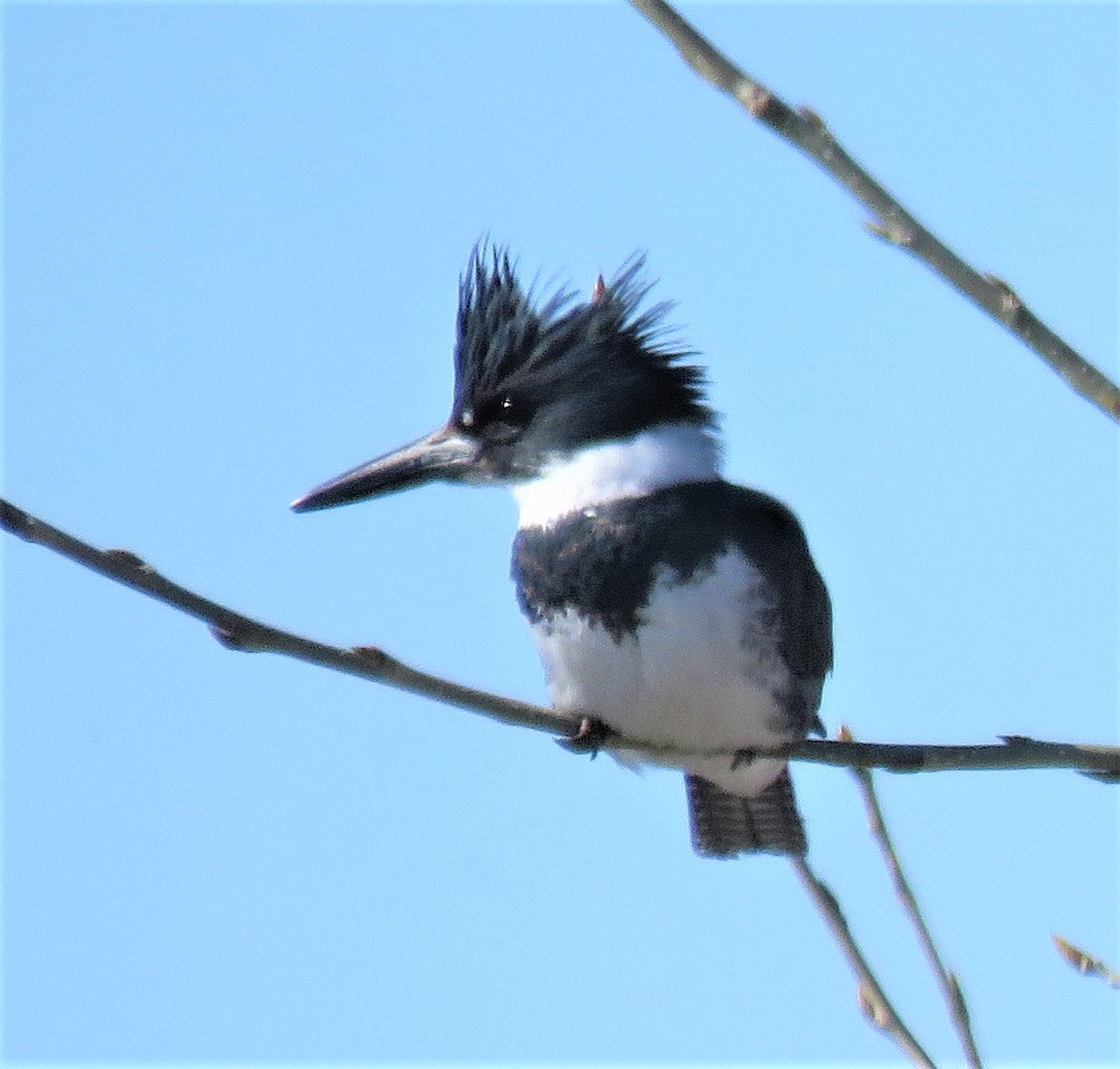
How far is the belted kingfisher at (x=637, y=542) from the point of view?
11.1ft

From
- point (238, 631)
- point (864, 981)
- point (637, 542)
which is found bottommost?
point (864, 981)

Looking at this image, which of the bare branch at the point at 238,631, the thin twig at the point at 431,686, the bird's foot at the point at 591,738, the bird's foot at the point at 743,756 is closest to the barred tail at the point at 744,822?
the bird's foot at the point at 743,756

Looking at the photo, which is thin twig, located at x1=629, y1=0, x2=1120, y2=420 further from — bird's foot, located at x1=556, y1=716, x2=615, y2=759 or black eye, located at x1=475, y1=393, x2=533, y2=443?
black eye, located at x1=475, y1=393, x2=533, y2=443

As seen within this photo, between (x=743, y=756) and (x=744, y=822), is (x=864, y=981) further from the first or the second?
(x=744, y=822)

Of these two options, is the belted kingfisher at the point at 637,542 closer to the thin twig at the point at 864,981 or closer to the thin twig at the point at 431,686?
the thin twig at the point at 431,686

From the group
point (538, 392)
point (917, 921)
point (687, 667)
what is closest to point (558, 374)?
point (538, 392)

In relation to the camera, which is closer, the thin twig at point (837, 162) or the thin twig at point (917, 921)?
the thin twig at point (837, 162)

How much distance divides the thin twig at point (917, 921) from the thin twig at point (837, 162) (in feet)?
4.02

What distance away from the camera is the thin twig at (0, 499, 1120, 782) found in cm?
194

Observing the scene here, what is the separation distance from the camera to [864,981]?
263cm

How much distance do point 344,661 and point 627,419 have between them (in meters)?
1.71

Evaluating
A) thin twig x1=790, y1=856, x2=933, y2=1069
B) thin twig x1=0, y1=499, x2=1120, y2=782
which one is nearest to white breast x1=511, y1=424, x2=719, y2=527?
thin twig x1=0, y1=499, x2=1120, y2=782

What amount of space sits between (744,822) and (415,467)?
1.07 meters

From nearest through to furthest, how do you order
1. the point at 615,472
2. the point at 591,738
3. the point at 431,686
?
1. the point at 431,686
2. the point at 591,738
3. the point at 615,472
